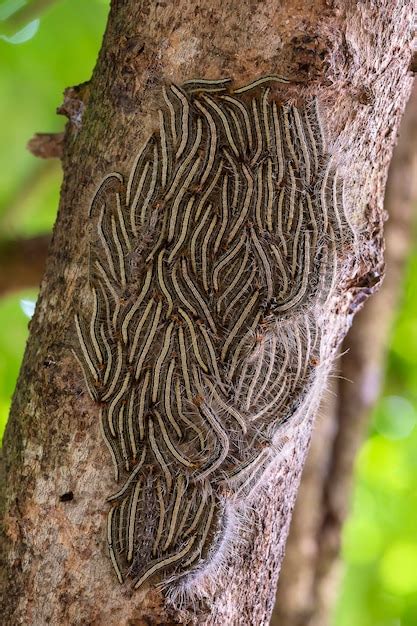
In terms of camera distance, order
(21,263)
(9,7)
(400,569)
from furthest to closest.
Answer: (400,569), (21,263), (9,7)

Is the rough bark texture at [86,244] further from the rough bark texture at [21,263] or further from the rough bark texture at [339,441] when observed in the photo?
the rough bark texture at [21,263]

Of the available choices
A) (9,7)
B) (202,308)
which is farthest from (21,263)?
(202,308)

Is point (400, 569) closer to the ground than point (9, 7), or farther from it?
closer to the ground

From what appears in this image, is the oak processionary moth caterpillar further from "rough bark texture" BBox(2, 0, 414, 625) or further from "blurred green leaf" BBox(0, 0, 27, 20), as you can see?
"blurred green leaf" BBox(0, 0, 27, 20)

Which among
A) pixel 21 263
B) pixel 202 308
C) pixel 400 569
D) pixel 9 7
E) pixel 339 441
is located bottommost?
pixel 202 308

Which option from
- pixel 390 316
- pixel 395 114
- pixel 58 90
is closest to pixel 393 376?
pixel 390 316

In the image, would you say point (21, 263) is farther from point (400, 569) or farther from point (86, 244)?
point (400, 569)

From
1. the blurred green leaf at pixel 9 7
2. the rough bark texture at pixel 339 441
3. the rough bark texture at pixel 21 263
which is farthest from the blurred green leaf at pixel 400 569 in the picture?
the blurred green leaf at pixel 9 7

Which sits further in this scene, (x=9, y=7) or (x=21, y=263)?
(x=21, y=263)
